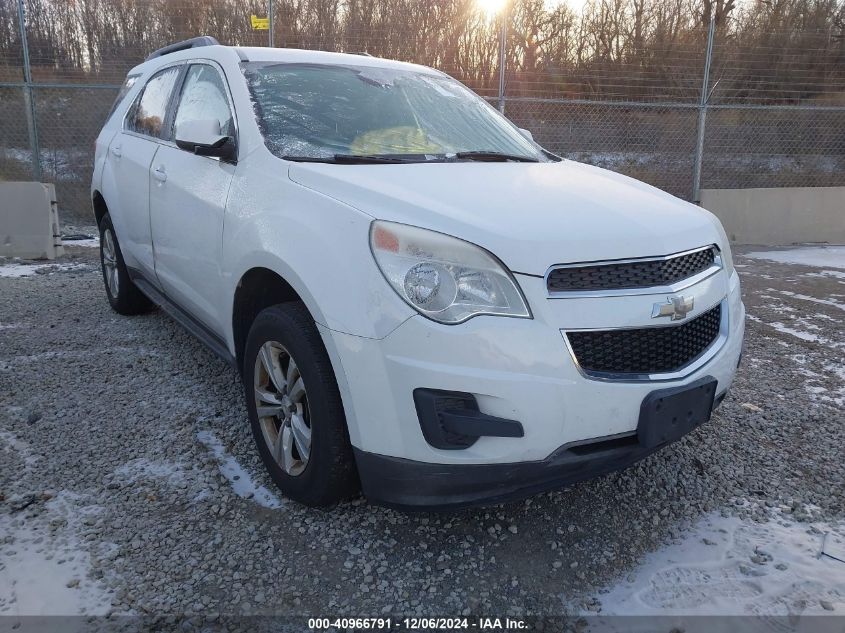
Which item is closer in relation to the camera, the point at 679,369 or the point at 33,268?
the point at 679,369

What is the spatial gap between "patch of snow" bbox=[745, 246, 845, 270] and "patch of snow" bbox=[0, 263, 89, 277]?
7734 mm

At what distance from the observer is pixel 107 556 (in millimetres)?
2336

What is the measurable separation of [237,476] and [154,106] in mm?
2502

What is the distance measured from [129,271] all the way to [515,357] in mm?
3408

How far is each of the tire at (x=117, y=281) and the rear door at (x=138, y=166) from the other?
0.91 feet

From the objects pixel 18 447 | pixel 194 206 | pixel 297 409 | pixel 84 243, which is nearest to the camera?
pixel 297 409

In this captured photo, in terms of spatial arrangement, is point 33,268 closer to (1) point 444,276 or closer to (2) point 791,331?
(1) point 444,276

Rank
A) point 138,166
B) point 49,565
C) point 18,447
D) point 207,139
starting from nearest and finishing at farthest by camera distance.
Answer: point 49,565 < point 207,139 < point 18,447 < point 138,166

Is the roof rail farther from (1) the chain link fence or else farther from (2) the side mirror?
(1) the chain link fence

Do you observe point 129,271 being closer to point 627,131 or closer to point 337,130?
point 337,130

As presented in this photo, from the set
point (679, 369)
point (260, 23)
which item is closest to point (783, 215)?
point (260, 23)

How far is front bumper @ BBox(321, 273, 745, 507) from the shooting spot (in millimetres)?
2021

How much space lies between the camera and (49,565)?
228 centimetres

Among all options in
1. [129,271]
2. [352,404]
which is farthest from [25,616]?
[129,271]
